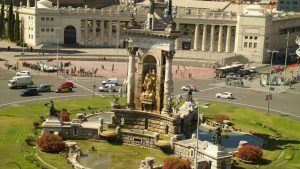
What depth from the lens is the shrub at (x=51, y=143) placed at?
62.0 meters

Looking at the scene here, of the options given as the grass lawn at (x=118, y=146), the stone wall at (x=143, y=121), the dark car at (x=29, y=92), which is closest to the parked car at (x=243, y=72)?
the grass lawn at (x=118, y=146)

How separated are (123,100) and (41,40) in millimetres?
77050

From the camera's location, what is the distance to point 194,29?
184 metres

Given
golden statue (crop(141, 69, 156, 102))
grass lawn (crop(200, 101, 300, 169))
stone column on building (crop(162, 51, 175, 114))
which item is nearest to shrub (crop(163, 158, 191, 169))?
grass lawn (crop(200, 101, 300, 169))

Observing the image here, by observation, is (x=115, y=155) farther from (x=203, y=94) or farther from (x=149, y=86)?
(x=203, y=94)

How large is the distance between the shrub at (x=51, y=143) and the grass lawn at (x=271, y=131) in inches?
861

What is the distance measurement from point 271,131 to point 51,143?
35.4 metres

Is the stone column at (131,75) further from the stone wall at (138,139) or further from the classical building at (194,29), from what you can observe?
the classical building at (194,29)

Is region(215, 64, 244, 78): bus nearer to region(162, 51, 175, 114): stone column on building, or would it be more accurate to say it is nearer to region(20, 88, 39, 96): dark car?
region(20, 88, 39, 96): dark car

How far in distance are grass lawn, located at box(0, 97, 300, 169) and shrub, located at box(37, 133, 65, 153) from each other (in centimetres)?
99

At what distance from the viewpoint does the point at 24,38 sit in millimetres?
170875

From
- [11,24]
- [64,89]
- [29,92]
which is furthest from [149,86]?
[11,24]

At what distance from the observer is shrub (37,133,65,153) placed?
203ft

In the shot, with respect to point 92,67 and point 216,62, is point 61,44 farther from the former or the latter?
point 216,62
